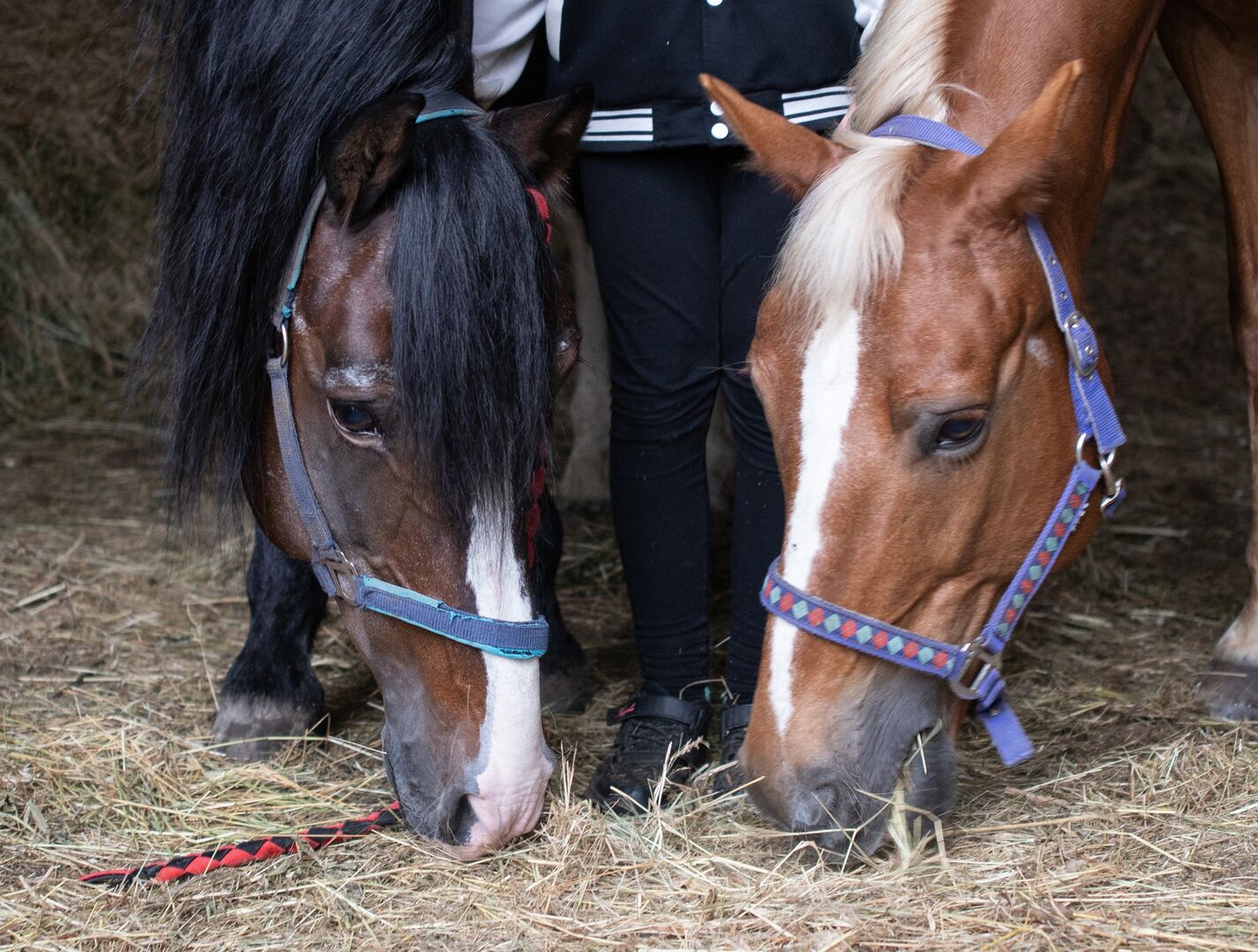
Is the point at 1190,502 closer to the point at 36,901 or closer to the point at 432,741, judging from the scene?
the point at 432,741

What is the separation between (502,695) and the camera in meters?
1.70

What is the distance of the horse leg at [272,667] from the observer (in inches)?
90.0

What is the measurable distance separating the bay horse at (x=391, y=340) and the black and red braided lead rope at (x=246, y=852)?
0.58 ft

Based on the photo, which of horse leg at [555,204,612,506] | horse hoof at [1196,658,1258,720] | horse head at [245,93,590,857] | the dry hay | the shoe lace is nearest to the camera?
horse head at [245,93,590,857]

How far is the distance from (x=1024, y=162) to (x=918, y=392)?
11.3 inches

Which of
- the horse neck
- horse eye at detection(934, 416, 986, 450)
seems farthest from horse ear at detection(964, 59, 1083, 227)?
horse eye at detection(934, 416, 986, 450)

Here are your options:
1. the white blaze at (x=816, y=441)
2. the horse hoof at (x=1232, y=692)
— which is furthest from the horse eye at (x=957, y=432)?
the horse hoof at (x=1232, y=692)

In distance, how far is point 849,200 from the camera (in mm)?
1538

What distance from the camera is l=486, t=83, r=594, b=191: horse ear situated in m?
1.87

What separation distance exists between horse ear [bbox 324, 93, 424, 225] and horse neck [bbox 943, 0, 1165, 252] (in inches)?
28.1

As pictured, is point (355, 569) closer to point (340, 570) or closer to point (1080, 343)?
point (340, 570)

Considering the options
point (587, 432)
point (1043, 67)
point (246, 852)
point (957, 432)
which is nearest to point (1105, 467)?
point (957, 432)

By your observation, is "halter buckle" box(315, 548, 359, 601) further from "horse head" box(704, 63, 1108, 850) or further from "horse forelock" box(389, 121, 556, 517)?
"horse head" box(704, 63, 1108, 850)

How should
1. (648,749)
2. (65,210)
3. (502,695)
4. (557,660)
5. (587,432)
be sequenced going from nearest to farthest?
(502,695) → (648,749) → (557,660) → (587,432) → (65,210)
